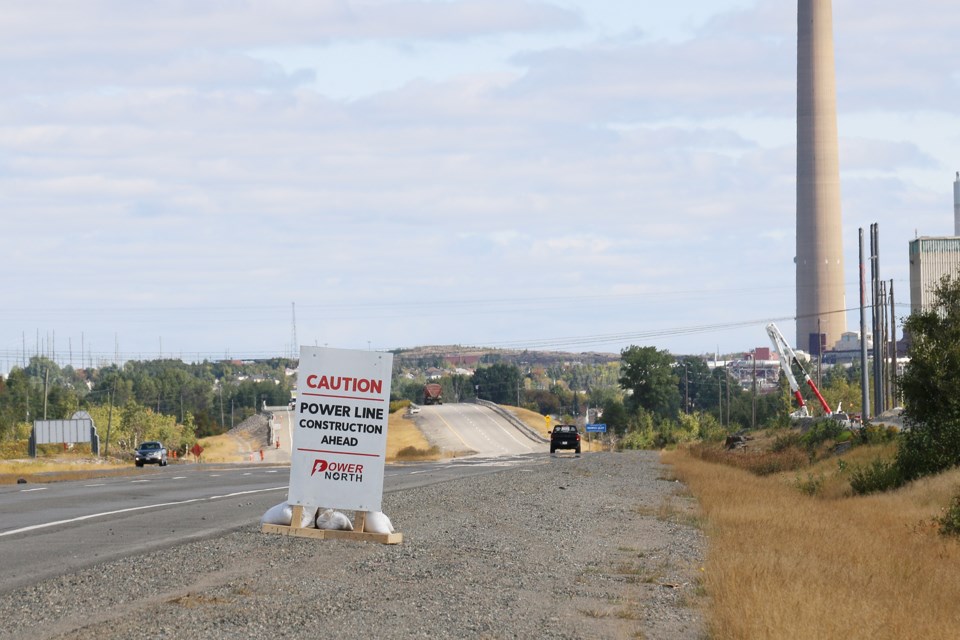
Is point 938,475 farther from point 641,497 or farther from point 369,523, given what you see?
point 369,523

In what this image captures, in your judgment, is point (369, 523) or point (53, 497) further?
point (53, 497)

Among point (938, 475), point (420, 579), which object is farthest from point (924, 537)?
point (420, 579)

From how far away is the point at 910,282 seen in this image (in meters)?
147

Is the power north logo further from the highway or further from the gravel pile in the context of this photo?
the highway

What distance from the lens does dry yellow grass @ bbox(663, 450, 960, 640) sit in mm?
10523

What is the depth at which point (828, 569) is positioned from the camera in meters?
15.4

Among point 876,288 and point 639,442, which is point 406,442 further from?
point 876,288

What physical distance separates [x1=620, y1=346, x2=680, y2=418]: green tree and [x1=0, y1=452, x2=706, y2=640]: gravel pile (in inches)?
6007

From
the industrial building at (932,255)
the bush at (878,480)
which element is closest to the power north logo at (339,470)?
the bush at (878,480)

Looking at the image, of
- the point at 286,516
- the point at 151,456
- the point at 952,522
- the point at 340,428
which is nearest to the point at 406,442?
the point at 151,456

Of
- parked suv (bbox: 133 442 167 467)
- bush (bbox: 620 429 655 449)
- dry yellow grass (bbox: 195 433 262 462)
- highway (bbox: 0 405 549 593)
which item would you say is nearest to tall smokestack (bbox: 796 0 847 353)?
bush (bbox: 620 429 655 449)

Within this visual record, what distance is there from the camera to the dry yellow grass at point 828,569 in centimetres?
1052

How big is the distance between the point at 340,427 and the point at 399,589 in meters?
3.23

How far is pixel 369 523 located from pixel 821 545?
7.25m
